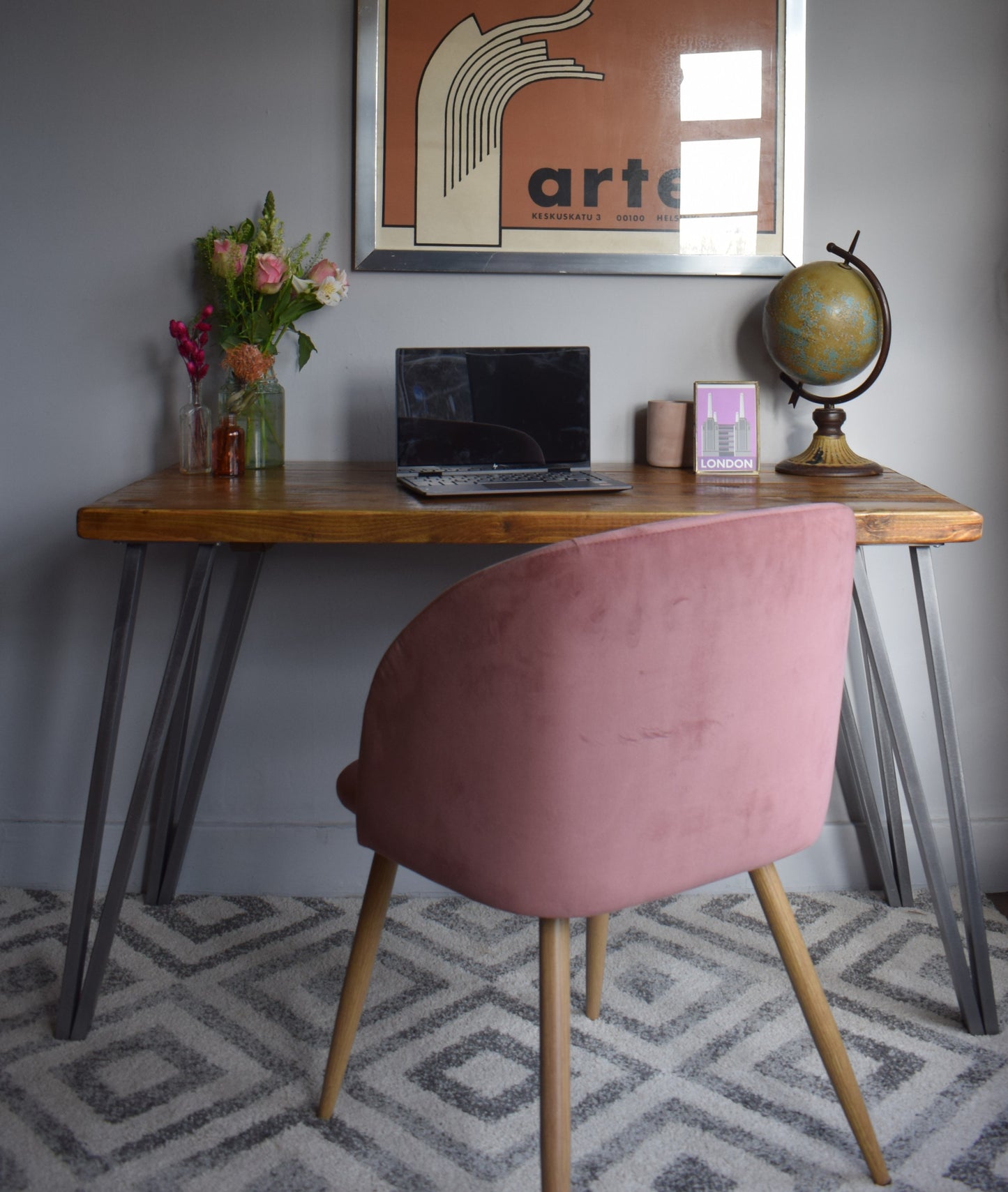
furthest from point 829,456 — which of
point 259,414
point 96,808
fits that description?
point 96,808

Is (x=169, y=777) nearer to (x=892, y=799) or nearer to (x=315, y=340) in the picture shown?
(x=315, y=340)

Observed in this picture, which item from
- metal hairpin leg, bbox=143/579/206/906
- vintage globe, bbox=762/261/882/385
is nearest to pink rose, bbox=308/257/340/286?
metal hairpin leg, bbox=143/579/206/906

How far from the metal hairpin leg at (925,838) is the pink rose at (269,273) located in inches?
41.7

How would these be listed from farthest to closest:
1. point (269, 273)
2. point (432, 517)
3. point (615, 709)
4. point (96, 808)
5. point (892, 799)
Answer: point (892, 799) < point (269, 273) < point (96, 808) < point (432, 517) < point (615, 709)

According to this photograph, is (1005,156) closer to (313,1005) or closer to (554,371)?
(554,371)

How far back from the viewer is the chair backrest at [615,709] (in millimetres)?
1050

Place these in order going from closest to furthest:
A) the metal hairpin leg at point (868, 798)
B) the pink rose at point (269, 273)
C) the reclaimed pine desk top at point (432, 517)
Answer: the reclaimed pine desk top at point (432, 517), the pink rose at point (269, 273), the metal hairpin leg at point (868, 798)

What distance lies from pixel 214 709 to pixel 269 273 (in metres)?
0.79

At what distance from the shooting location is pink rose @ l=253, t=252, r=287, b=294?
6.10ft

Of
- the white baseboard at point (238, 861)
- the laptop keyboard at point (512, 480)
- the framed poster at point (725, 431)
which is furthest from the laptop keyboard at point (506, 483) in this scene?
the white baseboard at point (238, 861)

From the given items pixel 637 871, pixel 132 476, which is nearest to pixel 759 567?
pixel 637 871

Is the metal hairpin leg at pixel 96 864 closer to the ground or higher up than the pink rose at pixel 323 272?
closer to the ground

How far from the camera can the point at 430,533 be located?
152cm

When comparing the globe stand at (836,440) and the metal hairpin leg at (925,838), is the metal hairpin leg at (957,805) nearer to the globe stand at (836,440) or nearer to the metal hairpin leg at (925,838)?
the metal hairpin leg at (925,838)
